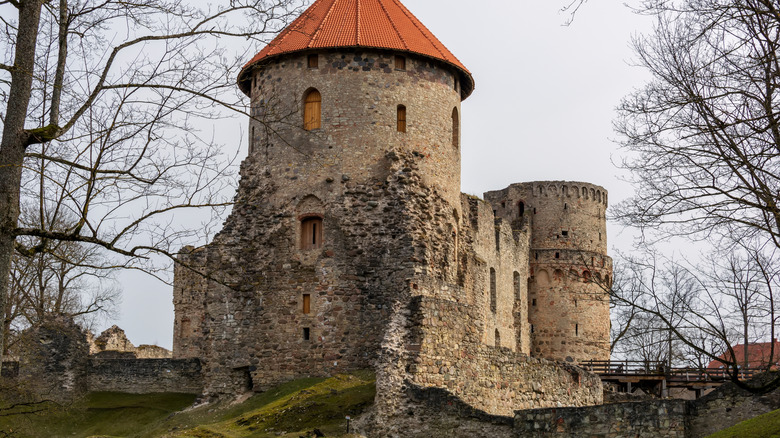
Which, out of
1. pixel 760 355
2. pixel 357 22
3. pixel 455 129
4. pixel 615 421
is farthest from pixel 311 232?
pixel 760 355

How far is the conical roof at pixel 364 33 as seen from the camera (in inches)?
1156

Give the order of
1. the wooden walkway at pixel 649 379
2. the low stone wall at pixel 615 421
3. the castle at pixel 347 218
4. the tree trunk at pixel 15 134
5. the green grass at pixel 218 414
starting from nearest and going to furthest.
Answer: the tree trunk at pixel 15 134 < the low stone wall at pixel 615 421 < the green grass at pixel 218 414 < the castle at pixel 347 218 < the wooden walkway at pixel 649 379

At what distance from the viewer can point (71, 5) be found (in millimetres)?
13625

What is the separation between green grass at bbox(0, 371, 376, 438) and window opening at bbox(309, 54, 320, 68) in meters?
9.15

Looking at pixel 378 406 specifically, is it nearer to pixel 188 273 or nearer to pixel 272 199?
pixel 272 199

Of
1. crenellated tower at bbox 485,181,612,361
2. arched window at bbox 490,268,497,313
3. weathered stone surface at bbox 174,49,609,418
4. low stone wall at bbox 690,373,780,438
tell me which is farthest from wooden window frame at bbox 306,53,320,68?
crenellated tower at bbox 485,181,612,361

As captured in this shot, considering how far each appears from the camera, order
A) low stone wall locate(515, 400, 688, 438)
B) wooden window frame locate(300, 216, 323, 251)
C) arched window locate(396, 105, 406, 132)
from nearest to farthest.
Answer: low stone wall locate(515, 400, 688, 438) → wooden window frame locate(300, 216, 323, 251) → arched window locate(396, 105, 406, 132)

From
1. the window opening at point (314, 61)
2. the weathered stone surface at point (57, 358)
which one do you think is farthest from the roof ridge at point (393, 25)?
the weathered stone surface at point (57, 358)

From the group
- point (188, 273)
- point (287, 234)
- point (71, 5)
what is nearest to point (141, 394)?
point (188, 273)

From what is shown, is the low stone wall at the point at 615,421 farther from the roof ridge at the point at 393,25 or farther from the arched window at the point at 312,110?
the roof ridge at the point at 393,25

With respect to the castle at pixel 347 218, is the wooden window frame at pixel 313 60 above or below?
above

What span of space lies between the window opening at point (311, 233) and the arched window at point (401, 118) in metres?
3.59

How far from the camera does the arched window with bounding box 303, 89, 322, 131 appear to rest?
2917cm

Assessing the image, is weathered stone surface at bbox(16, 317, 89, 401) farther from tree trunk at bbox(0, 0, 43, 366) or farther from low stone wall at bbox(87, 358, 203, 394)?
tree trunk at bbox(0, 0, 43, 366)
